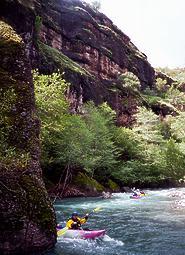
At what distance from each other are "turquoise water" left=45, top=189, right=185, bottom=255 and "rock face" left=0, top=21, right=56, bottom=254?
1267mm

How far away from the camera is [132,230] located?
739 inches

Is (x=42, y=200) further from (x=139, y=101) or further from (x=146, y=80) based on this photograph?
(x=146, y=80)

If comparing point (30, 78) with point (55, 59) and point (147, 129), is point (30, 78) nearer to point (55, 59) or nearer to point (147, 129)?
point (55, 59)

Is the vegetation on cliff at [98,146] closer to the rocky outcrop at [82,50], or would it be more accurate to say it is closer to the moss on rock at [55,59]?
the rocky outcrop at [82,50]

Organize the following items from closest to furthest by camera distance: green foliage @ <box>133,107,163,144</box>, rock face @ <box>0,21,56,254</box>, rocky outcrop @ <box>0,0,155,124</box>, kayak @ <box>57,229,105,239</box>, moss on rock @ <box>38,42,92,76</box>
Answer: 1. rock face @ <box>0,21,56,254</box>
2. kayak @ <box>57,229,105,239</box>
3. moss on rock @ <box>38,42,92,76</box>
4. rocky outcrop @ <box>0,0,155,124</box>
5. green foliage @ <box>133,107,163,144</box>

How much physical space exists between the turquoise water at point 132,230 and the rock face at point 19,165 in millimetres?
1267

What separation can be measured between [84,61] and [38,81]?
35.8 m

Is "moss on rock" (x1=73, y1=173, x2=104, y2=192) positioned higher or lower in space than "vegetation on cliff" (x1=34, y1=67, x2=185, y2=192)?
lower

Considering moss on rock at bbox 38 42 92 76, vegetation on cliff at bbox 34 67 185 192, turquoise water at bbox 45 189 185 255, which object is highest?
moss on rock at bbox 38 42 92 76

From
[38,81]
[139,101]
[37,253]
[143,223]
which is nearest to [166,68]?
[139,101]

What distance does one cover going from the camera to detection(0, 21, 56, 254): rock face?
12312mm

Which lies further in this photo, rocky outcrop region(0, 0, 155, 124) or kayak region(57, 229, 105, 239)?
rocky outcrop region(0, 0, 155, 124)

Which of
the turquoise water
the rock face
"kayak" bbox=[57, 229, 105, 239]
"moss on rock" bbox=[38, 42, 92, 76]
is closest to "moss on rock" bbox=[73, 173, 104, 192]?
the turquoise water

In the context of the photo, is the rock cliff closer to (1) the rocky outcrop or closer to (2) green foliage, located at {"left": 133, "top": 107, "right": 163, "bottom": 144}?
(1) the rocky outcrop
